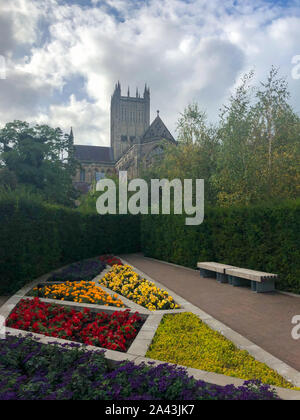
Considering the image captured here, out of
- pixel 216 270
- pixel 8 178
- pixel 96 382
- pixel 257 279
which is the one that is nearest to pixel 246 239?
pixel 216 270

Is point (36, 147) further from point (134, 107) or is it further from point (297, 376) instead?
point (134, 107)

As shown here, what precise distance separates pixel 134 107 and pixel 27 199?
7413cm

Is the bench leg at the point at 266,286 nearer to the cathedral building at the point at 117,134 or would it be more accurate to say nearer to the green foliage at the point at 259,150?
the green foliage at the point at 259,150

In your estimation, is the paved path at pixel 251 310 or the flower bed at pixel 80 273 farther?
the flower bed at pixel 80 273

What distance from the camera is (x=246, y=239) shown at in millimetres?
10875

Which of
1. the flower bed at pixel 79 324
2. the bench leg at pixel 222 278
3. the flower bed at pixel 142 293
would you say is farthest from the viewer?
the bench leg at pixel 222 278

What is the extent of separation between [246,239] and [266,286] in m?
2.09

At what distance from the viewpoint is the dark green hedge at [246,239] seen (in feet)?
29.8

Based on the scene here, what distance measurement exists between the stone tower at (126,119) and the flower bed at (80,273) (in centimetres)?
6505

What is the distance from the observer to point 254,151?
13.4 m

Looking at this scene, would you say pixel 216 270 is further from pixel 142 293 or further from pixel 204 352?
pixel 204 352

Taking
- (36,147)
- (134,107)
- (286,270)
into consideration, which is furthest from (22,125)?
(134,107)

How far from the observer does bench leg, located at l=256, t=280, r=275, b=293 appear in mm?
9062

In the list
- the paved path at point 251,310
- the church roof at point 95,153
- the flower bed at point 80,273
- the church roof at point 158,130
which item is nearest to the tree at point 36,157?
the flower bed at point 80,273
